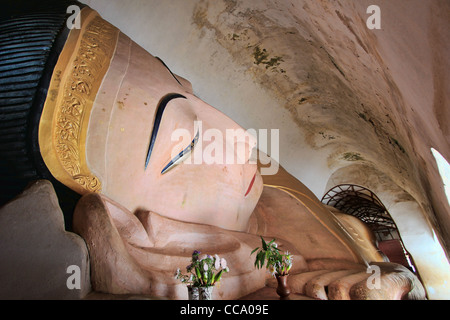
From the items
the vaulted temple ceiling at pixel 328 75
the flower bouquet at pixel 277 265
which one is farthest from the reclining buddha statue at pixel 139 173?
the vaulted temple ceiling at pixel 328 75

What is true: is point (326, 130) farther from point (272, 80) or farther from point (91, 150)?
point (91, 150)

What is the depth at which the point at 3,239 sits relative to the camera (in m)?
1.80

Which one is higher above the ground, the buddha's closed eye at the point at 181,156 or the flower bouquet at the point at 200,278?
the buddha's closed eye at the point at 181,156

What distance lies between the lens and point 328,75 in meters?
5.00

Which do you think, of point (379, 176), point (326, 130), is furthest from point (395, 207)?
point (326, 130)

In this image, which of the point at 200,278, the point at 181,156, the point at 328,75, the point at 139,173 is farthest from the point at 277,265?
the point at 328,75

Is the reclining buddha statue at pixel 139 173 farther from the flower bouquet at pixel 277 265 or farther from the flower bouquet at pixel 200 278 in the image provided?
the flower bouquet at pixel 277 265

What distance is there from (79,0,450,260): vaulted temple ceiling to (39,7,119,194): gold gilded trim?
5.35ft

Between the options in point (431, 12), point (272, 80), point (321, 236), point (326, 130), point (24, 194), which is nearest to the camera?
point (431, 12)

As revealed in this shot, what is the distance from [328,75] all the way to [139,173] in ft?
11.3

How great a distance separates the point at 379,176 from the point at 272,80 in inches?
157

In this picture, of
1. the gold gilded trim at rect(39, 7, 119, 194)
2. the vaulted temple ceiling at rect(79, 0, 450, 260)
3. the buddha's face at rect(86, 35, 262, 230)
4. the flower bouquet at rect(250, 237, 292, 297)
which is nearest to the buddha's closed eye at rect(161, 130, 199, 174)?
the buddha's face at rect(86, 35, 262, 230)

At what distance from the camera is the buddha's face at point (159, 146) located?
2713 millimetres

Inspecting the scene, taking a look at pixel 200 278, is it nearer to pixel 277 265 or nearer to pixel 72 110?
pixel 277 265
